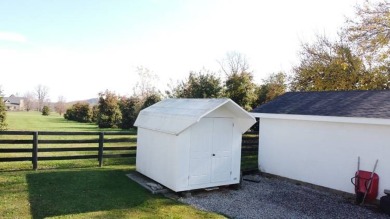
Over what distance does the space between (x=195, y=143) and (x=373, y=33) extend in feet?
51.3

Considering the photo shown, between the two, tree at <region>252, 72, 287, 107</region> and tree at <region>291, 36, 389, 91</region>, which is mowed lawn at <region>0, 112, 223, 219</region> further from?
tree at <region>291, 36, 389, 91</region>

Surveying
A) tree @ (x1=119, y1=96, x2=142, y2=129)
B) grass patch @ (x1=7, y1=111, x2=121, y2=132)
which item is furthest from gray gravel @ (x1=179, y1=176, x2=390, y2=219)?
tree @ (x1=119, y1=96, x2=142, y2=129)

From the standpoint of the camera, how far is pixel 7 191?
7.16m

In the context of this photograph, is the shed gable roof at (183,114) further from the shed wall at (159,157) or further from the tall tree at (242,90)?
the tall tree at (242,90)

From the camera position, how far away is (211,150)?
27.3 feet

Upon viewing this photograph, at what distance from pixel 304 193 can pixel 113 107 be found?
24.3 meters

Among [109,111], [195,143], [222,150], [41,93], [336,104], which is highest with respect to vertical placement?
[41,93]

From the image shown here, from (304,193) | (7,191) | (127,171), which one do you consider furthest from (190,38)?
(7,191)

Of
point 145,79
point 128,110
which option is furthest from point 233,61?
point 128,110

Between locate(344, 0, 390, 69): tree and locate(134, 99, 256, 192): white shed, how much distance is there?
1375 cm

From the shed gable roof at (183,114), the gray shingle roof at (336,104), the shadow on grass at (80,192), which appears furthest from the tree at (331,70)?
the shadow on grass at (80,192)

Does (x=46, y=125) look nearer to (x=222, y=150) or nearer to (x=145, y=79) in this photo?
(x=145, y=79)

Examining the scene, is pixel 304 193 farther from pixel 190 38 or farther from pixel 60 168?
pixel 190 38

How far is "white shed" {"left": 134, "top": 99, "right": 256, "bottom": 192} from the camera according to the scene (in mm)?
7723
